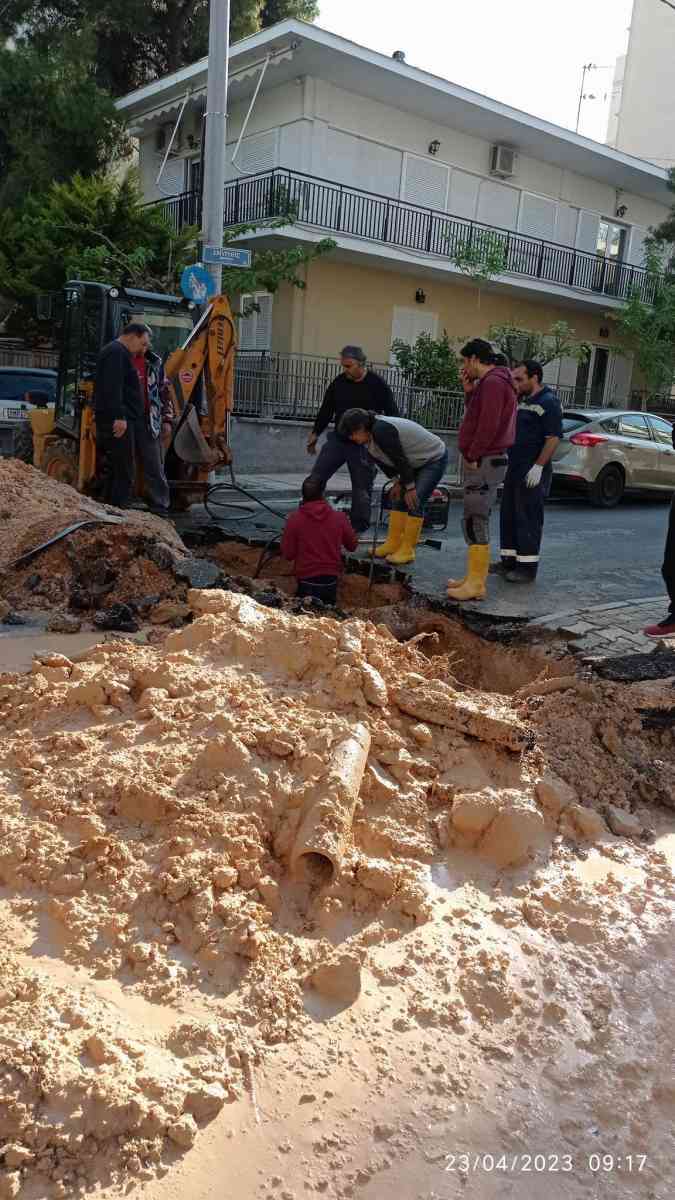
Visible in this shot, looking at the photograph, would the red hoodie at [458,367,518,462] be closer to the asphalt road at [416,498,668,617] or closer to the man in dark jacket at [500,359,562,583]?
the man in dark jacket at [500,359,562,583]

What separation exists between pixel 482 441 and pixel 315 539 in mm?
1406

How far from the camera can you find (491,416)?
21.0ft

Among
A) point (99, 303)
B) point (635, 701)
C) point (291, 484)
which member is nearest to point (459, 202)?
point (291, 484)

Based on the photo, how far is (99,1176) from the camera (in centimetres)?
193

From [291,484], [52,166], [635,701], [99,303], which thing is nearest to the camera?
[635,701]

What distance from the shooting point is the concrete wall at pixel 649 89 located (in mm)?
33906

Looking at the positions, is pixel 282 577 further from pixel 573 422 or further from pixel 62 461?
pixel 573 422

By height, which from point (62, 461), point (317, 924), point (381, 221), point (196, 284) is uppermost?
point (381, 221)

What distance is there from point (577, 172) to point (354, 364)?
1919 cm

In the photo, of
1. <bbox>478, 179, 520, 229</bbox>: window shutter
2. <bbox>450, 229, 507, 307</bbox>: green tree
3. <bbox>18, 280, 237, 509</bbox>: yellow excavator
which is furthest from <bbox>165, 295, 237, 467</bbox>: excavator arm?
<bbox>478, 179, 520, 229</bbox>: window shutter

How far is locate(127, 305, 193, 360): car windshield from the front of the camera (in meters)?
9.89

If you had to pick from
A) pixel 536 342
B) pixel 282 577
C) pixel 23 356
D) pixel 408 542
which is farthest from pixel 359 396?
pixel 536 342

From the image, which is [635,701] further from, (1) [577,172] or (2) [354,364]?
(1) [577,172]

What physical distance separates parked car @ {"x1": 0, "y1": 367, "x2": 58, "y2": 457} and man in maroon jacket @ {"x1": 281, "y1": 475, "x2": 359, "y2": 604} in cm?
769
